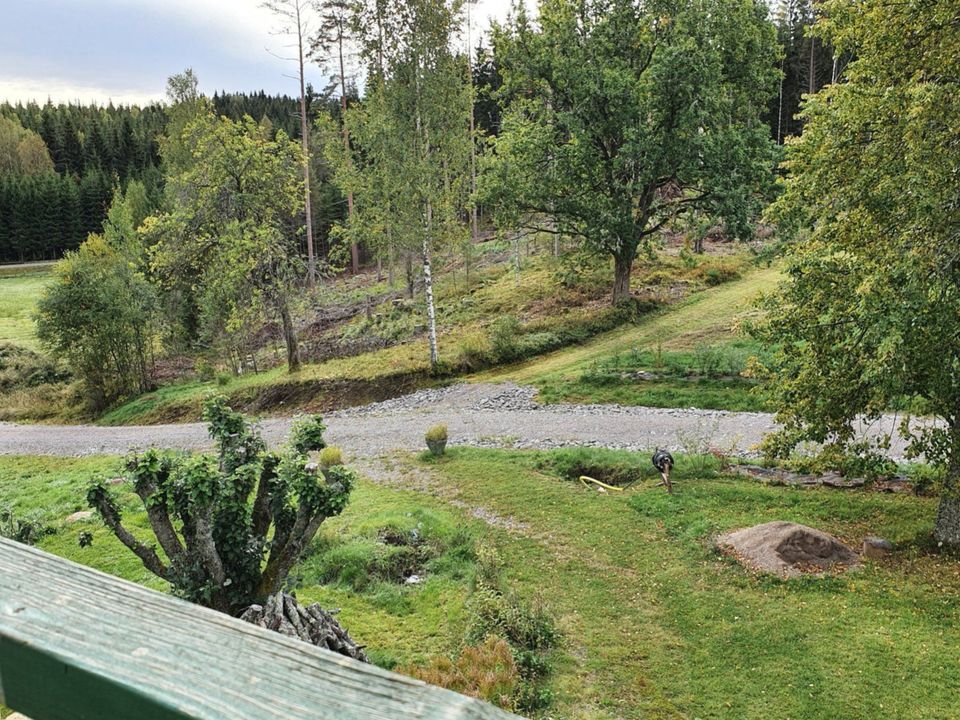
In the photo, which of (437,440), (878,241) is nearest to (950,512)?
(878,241)

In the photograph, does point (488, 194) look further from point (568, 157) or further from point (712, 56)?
point (712, 56)

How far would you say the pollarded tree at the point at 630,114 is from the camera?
2248cm

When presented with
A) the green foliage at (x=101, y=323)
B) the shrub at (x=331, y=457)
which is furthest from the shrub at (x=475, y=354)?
the green foliage at (x=101, y=323)

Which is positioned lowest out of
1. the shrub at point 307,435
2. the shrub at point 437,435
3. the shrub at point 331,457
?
the shrub at point 331,457

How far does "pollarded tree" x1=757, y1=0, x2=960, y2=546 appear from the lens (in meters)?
8.11

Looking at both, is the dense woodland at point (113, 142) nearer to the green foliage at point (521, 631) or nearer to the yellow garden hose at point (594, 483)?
the yellow garden hose at point (594, 483)

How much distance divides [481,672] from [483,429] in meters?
11.8

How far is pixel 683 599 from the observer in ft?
32.4

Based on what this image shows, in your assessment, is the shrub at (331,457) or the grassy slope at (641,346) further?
the grassy slope at (641,346)

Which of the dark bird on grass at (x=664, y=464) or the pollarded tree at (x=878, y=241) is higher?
the pollarded tree at (x=878, y=241)

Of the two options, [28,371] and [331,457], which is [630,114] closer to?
[331,457]

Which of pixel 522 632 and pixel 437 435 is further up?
pixel 437 435

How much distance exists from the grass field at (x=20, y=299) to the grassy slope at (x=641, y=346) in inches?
966

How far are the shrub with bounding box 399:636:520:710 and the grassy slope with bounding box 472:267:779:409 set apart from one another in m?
12.9
